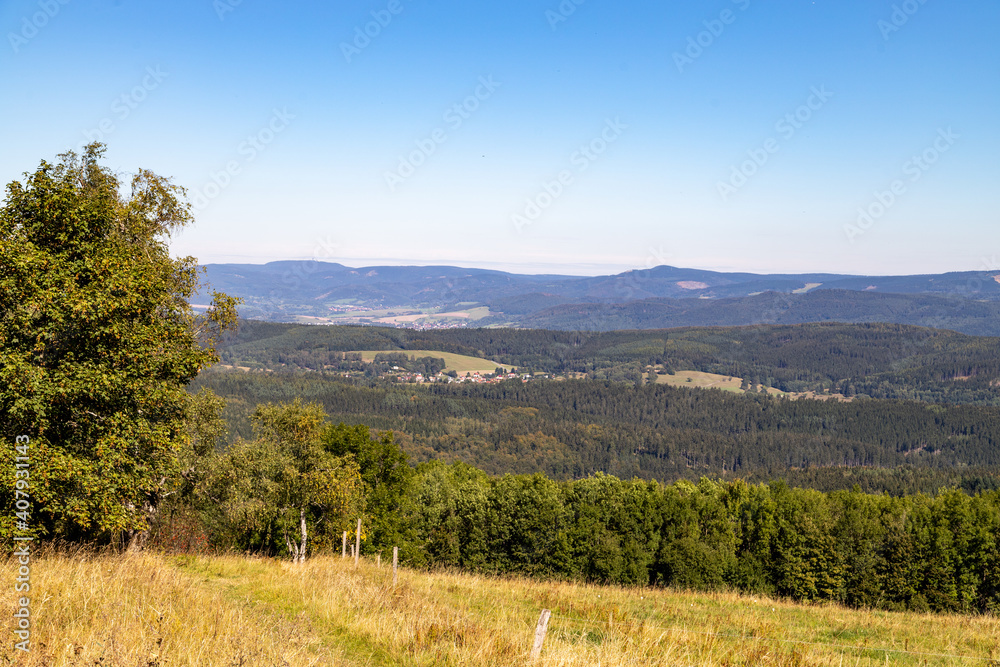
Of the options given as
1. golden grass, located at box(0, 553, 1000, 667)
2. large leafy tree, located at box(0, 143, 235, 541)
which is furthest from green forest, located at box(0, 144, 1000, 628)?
golden grass, located at box(0, 553, 1000, 667)

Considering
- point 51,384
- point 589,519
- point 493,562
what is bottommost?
point 493,562

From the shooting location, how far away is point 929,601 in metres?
49.7

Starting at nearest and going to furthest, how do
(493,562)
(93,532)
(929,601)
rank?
(93,532) → (929,601) → (493,562)

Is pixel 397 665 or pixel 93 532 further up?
pixel 397 665

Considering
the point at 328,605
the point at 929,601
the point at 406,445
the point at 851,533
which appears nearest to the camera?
the point at 328,605

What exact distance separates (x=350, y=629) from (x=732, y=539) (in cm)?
5160

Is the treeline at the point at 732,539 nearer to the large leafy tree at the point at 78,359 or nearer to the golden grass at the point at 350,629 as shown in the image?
the golden grass at the point at 350,629

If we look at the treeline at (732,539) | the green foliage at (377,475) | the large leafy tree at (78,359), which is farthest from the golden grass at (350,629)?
the treeline at (732,539)

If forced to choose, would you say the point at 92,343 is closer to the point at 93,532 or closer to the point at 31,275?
the point at 31,275

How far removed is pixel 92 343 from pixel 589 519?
49.4 metres

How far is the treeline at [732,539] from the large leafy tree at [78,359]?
38421 mm

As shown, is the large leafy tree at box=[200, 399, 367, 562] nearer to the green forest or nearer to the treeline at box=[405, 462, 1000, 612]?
the green forest

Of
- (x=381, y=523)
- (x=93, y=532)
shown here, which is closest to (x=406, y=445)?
(x=381, y=523)

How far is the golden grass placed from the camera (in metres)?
7.78
